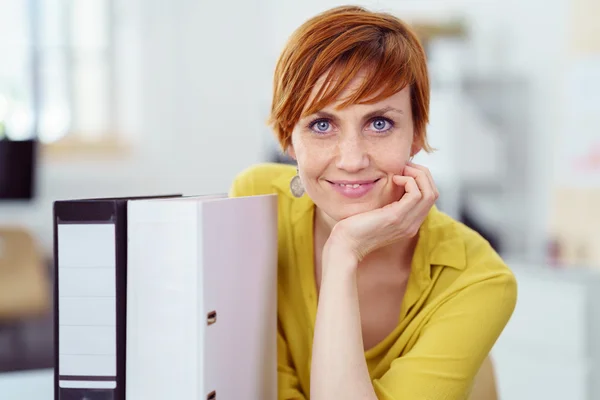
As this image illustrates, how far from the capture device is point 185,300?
2.80 feet

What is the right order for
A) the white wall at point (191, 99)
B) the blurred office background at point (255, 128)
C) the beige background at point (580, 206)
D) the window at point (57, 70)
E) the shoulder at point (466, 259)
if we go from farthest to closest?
the white wall at point (191, 99) → the window at point (57, 70) → the beige background at point (580, 206) → the blurred office background at point (255, 128) → the shoulder at point (466, 259)

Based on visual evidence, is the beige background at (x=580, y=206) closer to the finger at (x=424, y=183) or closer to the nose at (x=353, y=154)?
Result: the finger at (x=424, y=183)

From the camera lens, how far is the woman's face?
1.02m

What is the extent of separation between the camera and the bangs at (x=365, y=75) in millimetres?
1001

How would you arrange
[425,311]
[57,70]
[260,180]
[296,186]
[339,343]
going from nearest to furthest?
[339,343] → [425,311] → [296,186] → [260,180] → [57,70]

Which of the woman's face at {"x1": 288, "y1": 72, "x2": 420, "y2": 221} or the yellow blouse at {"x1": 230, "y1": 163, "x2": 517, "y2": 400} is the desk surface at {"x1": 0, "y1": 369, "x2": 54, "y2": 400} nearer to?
the yellow blouse at {"x1": 230, "y1": 163, "x2": 517, "y2": 400}

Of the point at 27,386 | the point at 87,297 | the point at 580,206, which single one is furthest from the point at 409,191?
the point at 580,206

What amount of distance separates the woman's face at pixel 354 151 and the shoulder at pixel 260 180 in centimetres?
23

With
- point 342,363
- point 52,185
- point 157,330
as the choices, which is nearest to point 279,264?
point 342,363

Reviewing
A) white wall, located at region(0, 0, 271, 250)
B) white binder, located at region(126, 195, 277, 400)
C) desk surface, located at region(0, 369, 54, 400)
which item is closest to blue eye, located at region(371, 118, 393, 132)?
white binder, located at region(126, 195, 277, 400)

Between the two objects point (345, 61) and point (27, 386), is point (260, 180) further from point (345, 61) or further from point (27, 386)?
point (27, 386)

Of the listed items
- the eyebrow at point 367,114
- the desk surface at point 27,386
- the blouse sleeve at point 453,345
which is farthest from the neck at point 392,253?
the desk surface at point 27,386

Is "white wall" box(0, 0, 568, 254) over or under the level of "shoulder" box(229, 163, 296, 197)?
over

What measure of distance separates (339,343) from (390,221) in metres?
0.18
